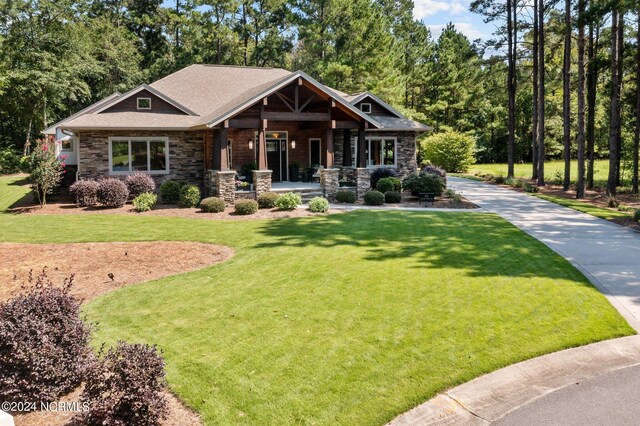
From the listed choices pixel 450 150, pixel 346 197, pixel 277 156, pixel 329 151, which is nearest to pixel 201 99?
pixel 277 156

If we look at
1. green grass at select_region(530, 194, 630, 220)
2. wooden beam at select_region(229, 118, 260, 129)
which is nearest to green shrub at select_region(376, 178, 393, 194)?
wooden beam at select_region(229, 118, 260, 129)

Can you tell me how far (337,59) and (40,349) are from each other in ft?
111

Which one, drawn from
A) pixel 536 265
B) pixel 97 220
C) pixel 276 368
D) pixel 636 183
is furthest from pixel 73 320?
pixel 636 183

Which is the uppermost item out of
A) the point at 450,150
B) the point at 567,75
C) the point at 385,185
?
the point at 567,75

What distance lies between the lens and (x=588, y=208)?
64.8 ft

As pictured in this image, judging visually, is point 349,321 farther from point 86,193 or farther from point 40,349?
point 86,193

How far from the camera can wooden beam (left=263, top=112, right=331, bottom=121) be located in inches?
804

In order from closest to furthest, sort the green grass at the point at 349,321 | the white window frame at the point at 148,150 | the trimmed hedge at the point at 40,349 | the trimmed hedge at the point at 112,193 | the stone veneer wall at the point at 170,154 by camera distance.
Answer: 1. the trimmed hedge at the point at 40,349
2. the green grass at the point at 349,321
3. the trimmed hedge at the point at 112,193
4. the stone veneer wall at the point at 170,154
5. the white window frame at the point at 148,150

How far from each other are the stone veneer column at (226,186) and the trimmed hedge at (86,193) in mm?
4764

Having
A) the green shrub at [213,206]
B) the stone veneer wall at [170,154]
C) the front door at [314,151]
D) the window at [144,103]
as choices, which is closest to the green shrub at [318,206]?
the green shrub at [213,206]

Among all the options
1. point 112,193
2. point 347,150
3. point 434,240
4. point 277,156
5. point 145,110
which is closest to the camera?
point 434,240

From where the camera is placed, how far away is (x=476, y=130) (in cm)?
5106

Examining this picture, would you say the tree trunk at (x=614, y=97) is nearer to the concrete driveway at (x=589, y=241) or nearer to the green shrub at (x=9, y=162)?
the concrete driveway at (x=589, y=241)

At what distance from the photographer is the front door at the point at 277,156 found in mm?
25219
